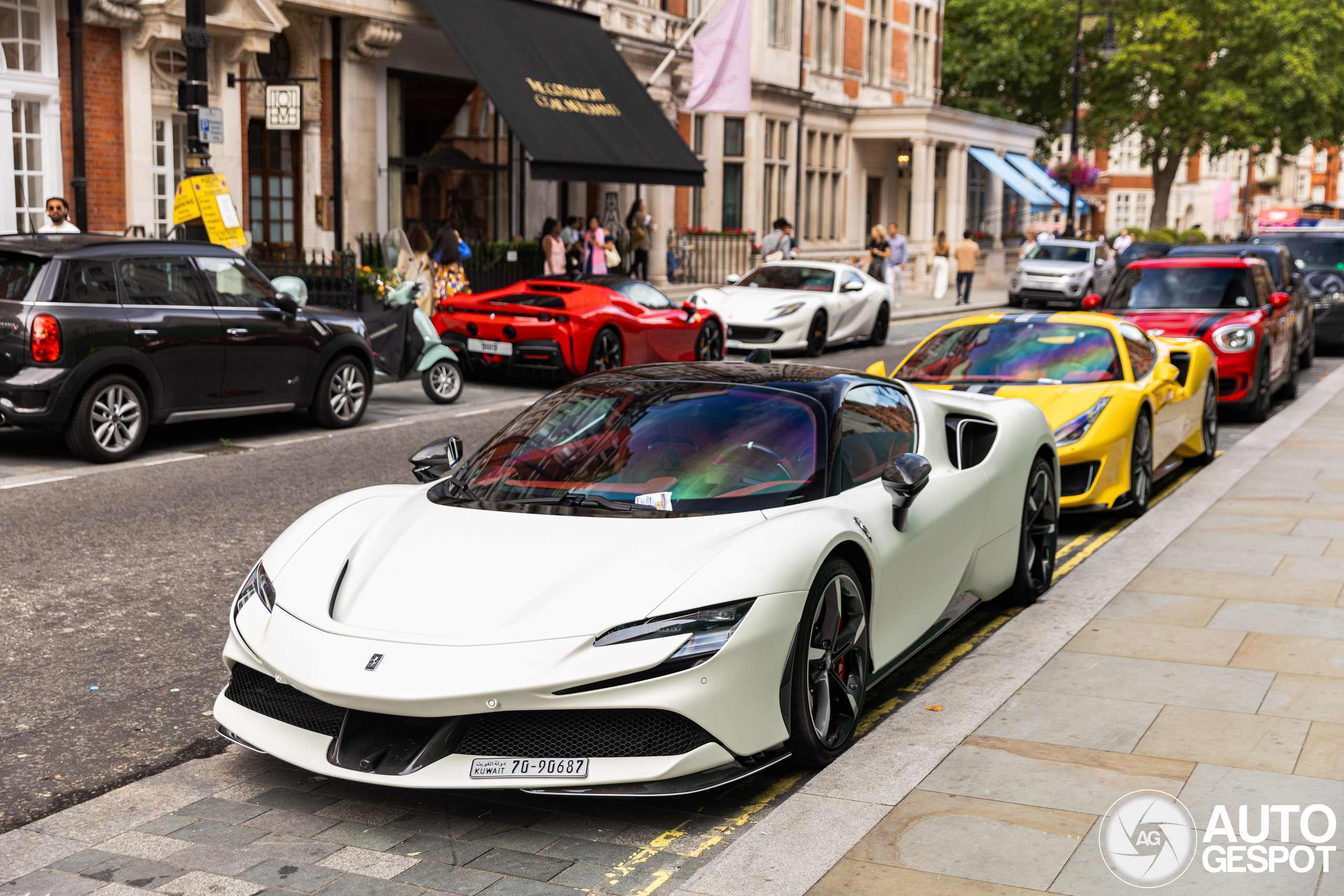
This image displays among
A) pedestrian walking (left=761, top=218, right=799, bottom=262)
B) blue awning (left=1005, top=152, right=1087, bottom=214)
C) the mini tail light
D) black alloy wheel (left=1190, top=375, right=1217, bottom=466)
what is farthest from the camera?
blue awning (left=1005, top=152, right=1087, bottom=214)

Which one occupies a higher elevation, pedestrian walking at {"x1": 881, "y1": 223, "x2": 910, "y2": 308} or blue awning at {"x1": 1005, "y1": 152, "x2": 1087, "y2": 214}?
blue awning at {"x1": 1005, "y1": 152, "x2": 1087, "y2": 214}

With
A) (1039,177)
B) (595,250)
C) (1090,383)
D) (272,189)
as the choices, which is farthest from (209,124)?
(1039,177)

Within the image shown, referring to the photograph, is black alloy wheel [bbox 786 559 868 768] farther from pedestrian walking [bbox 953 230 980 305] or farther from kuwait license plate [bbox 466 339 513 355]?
pedestrian walking [bbox 953 230 980 305]

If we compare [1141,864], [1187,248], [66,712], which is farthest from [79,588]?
[1187,248]

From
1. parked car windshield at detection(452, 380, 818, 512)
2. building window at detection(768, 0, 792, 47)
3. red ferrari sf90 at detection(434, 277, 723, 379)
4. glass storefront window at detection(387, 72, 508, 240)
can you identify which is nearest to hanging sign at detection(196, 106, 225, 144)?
red ferrari sf90 at detection(434, 277, 723, 379)

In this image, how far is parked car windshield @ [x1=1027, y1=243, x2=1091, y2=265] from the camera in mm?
36031

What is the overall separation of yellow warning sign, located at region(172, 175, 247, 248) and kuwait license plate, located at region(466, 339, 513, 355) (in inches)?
113

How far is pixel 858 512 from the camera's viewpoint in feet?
16.6

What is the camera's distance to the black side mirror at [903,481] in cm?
520

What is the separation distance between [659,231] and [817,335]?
41.3 feet

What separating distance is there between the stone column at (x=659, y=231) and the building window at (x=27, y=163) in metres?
15.5

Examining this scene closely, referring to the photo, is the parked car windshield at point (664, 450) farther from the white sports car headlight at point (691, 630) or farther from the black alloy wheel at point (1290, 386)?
the black alloy wheel at point (1290, 386)

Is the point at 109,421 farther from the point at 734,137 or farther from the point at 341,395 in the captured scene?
the point at 734,137

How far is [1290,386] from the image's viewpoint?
16.6 metres
